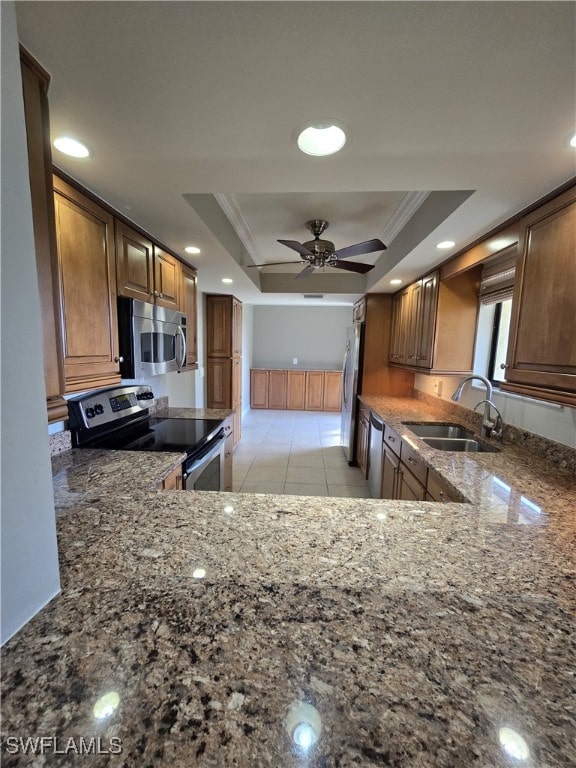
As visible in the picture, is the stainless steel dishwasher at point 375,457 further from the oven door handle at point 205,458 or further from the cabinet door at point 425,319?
the oven door handle at point 205,458

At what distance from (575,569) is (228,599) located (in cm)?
87

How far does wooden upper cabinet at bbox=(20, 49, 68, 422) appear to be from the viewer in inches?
29.6

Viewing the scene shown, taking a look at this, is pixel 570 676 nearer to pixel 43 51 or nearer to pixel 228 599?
pixel 228 599

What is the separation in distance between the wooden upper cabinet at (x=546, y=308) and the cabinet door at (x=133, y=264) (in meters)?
2.08

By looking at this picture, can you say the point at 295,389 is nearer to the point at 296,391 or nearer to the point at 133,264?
the point at 296,391

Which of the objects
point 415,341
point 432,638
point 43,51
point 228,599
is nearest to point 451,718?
point 432,638

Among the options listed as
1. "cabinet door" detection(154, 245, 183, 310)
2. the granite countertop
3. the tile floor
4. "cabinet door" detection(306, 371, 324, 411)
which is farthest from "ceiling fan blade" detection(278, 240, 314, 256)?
"cabinet door" detection(306, 371, 324, 411)

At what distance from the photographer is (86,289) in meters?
1.46

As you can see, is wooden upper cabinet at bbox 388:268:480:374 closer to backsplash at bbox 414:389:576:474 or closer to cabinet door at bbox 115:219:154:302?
backsplash at bbox 414:389:576:474

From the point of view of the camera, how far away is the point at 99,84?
2.89 feet

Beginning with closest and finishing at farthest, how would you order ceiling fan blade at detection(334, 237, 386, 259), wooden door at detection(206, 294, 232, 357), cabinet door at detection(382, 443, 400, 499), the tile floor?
ceiling fan blade at detection(334, 237, 386, 259), cabinet door at detection(382, 443, 400, 499), the tile floor, wooden door at detection(206, 294, 232, 357)

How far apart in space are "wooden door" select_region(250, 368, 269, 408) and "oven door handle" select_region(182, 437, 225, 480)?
4495mm

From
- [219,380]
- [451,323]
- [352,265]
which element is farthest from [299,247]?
[219,380]

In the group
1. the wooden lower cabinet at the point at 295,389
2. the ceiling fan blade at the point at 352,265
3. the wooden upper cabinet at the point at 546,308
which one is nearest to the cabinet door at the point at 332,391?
the wooden lower cabinet at the point at 295,389
